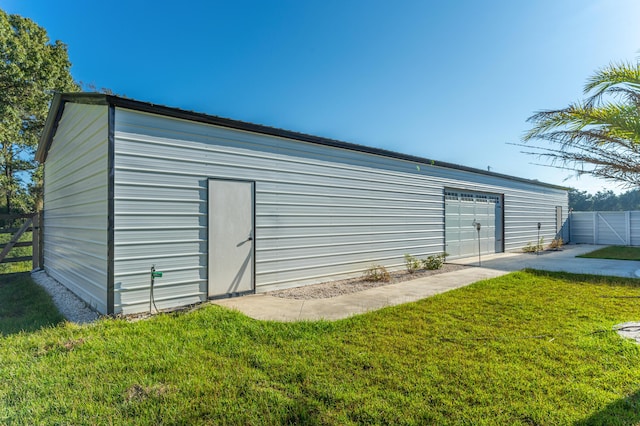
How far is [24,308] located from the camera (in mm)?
5305

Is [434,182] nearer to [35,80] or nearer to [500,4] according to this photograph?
[500,4]

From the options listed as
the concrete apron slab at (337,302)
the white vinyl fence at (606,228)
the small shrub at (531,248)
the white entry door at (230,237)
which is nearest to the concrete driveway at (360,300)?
the concrete apron slab at (337,302)

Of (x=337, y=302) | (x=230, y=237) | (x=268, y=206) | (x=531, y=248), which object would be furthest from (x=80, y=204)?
(x=531, y=248)

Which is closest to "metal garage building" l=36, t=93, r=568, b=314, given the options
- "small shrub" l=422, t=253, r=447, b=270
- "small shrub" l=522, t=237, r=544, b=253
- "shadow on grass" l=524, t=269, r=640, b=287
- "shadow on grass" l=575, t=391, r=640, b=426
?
"small shrub" l=422, t=253, r=447, b=270

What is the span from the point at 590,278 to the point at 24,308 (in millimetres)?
10753

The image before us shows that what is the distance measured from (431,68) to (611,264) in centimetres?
750

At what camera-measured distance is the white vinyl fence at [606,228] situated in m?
15.7

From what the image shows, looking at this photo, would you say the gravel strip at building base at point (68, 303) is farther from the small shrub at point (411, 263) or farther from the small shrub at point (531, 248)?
the small shrub at point (531, 248)

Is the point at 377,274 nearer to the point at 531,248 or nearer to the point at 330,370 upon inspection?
the point at 330,370

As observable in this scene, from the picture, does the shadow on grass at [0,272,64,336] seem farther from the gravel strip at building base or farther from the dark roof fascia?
the dark roof fascia

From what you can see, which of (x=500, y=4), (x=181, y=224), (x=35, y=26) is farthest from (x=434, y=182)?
(x=35, y=26)

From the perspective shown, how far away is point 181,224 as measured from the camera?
4918 millimetres

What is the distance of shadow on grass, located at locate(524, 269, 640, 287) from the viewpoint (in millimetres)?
6492

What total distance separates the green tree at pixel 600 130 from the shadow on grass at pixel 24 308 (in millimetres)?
6833
